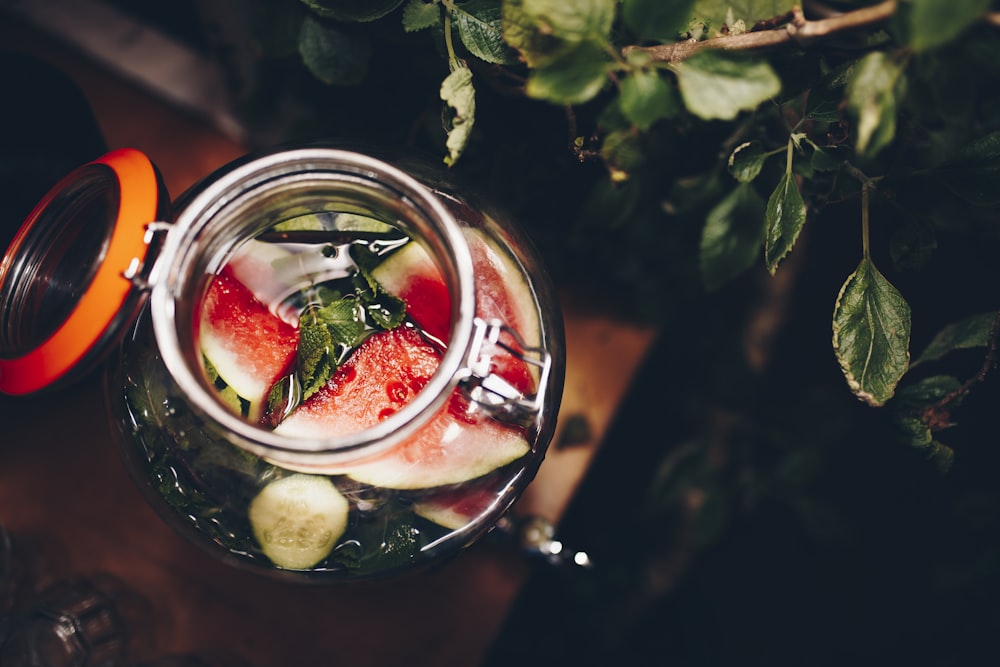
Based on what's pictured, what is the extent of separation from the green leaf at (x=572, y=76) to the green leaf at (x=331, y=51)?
0.21m

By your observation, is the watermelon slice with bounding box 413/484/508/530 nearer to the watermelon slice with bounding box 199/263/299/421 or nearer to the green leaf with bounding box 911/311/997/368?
the watermelon slice with bounding box 199/263/299/421

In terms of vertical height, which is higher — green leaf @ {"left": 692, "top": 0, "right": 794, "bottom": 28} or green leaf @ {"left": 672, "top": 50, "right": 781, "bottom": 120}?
green leaf @ {"left": 692, "top": 0, "right": 794, "bottom": 28}

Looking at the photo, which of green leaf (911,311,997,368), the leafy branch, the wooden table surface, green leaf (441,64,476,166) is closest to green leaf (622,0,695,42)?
the leafy branch

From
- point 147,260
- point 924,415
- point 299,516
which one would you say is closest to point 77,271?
point 147,260

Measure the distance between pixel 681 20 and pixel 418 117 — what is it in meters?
0.30

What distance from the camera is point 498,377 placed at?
0.46m

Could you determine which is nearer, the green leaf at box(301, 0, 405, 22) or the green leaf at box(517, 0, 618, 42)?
the green leaf at box(517, 0, 618, 42)

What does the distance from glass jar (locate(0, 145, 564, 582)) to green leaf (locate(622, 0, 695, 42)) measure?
0.15m

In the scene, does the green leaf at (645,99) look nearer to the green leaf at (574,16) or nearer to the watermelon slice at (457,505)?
the green leaf at (574,16)

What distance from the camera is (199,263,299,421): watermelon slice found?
489mm

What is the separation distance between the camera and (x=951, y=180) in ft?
1.56

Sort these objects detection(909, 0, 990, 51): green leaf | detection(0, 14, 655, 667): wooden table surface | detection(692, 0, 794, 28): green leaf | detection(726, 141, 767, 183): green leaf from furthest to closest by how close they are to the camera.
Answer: detection(0, 14, 655, 667): wooden table surface, detection(726, 141, 767, 183): green leaf, detection(692, 0, 794, 28): green leaf, detection(909, 0, 990, 51): green leaf

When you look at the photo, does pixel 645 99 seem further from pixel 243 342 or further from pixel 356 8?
pixel 243 342

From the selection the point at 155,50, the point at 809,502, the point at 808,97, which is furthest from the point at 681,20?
the point at 809,502
